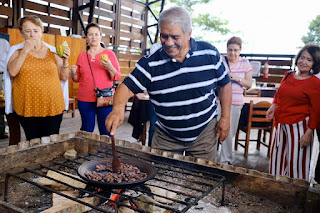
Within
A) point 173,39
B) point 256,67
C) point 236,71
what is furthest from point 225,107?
point 256,67

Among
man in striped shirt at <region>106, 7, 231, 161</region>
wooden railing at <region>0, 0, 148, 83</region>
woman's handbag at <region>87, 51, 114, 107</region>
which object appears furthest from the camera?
wooden railing at <region>0, 0, 148, 83</region>

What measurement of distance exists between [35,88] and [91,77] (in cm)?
72

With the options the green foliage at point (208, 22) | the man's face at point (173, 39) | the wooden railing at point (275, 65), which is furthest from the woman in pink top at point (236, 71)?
the green foliage at point (208, 22)

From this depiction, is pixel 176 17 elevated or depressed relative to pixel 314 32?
depressed

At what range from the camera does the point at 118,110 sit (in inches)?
69.0

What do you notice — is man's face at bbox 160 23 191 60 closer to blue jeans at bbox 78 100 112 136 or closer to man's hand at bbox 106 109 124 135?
man's hand at bbox 106 109 124 135

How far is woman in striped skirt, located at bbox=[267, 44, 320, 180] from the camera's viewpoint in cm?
255

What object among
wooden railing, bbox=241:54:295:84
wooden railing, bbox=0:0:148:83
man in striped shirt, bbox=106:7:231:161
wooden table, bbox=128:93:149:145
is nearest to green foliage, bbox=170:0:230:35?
wooden railing, bbox=0:0:148:83

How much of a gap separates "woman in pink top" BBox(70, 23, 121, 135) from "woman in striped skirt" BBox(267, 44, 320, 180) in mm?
1849

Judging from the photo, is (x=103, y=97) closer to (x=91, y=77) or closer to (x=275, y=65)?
(x=91, y=77)

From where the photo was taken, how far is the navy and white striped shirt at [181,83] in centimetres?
187

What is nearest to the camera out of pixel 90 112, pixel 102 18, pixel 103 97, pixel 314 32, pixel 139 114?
pixel 103 97

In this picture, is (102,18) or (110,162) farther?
(102,18)

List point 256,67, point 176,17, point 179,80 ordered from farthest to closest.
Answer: point 256,67 → point 179,80 → point 176,17
